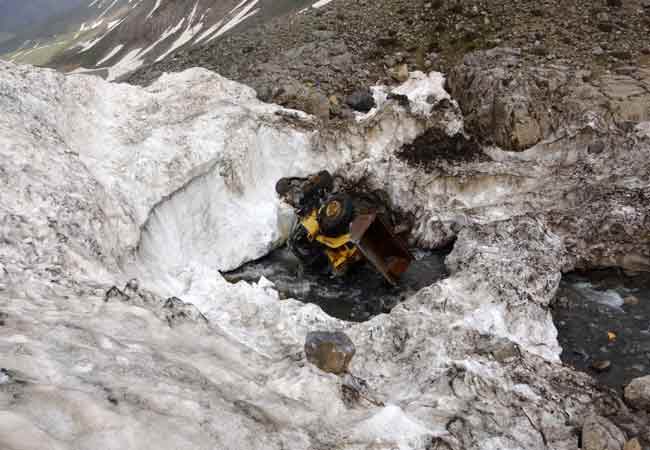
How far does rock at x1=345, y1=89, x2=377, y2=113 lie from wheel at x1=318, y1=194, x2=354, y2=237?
5531 mm

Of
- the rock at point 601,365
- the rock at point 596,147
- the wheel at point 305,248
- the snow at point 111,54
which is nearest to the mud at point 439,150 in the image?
the rock at point 596,147

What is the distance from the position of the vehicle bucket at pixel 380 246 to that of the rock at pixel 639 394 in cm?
409

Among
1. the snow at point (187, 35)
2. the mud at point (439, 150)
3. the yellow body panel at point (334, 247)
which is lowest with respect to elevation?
the mud at point (439, 150)

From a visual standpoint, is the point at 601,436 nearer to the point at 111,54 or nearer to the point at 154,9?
the point at 111,54

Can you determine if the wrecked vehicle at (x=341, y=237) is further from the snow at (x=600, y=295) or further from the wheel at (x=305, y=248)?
the snow at (x=600, y=295)

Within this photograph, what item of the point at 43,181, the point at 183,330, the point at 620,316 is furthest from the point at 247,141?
the point at 620,316

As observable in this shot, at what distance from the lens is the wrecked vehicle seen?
8555 millimetres

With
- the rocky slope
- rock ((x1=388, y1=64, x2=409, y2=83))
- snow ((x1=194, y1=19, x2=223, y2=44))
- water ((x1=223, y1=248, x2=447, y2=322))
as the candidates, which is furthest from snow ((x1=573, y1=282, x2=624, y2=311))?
snow ((x1=194, y1=19, x2=223, y2=44))

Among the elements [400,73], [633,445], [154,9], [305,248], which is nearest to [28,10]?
[154,9]

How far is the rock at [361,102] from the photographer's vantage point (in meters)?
13.5

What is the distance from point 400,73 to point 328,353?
11.4m

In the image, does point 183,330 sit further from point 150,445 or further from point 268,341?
point 150,445

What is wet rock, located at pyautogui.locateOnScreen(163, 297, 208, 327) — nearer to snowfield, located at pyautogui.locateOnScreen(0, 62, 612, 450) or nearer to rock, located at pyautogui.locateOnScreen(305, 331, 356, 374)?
snowfield, located at pyautogui.locateOnScreen(0, 62, 612, 450)

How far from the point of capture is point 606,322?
7625 mm
